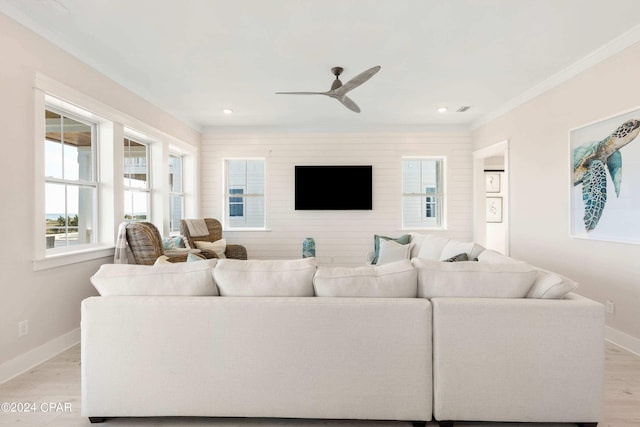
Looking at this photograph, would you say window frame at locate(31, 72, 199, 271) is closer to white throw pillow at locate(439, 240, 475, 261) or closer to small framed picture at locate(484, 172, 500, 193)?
white throw pillow at locate(439, 240, 475, 261)

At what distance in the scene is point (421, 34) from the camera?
2.91m

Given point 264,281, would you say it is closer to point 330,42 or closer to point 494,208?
point 330,42

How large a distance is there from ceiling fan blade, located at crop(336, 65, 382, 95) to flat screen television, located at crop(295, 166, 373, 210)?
276 centimetres

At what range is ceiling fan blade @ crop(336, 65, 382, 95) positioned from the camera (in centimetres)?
290

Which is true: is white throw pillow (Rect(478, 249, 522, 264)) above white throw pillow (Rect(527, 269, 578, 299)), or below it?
above

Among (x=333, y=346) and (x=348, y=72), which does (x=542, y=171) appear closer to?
(x=348, y=72)

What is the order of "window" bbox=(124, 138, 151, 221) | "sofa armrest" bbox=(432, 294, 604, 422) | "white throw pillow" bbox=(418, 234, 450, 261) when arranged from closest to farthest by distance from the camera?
"sofa armrest" bbox=(432, 294, 604, 422) → "white throw pillow" bbox=(418, 234, 450, 261) → "window" bbox=(124, 138, 151, 221)

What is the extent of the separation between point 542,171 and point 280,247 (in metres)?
4.07

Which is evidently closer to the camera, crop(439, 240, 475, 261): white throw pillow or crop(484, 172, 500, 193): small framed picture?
crop(439, 240, 475, 261): white throw pillow

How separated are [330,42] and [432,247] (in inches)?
92.4

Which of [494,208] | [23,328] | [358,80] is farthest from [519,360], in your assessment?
[494,208]

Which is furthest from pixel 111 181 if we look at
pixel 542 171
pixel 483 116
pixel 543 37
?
A: pixel 483 116

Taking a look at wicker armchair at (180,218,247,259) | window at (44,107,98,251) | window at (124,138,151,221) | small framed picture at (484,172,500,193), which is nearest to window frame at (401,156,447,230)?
small framed picture at (484,172,500,193)

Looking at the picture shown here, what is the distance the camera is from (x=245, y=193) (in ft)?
20.7
